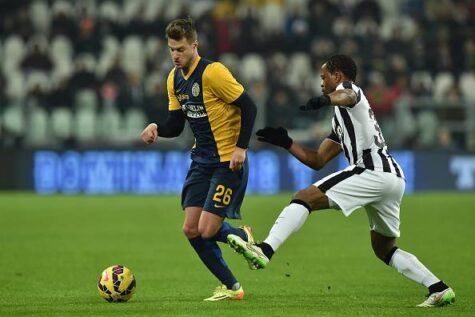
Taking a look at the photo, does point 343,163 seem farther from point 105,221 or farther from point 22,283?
point 22,283

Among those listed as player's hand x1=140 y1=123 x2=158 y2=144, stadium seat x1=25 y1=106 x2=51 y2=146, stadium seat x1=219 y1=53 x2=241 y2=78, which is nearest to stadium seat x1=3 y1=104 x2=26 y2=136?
stadium seat x1=25 y1=106 x2=51 y2=146

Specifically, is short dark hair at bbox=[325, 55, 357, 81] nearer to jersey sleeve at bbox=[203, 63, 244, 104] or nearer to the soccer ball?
jersey sleeve at bbox=[203, 63, 244, 104]

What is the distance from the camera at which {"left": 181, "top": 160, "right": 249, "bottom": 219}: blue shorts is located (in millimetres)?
8836

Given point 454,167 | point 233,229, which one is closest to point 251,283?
point 233,229

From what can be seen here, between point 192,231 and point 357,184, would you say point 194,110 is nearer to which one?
point 192,231

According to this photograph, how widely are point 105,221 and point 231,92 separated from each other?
9572 millimetres

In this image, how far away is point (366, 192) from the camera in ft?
27.6

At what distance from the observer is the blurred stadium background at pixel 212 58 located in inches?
928

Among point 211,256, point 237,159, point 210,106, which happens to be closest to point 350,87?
point 237,159

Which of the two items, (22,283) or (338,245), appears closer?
(22,283)

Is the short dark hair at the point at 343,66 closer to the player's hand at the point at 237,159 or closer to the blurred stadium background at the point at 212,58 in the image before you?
the player's hand at the point at 237,159

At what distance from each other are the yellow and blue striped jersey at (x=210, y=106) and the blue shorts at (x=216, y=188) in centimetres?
10

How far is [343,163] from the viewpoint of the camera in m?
24.4

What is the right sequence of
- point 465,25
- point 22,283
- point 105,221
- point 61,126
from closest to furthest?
point 22,283, point 105,221, point 61,126, point 465,25
